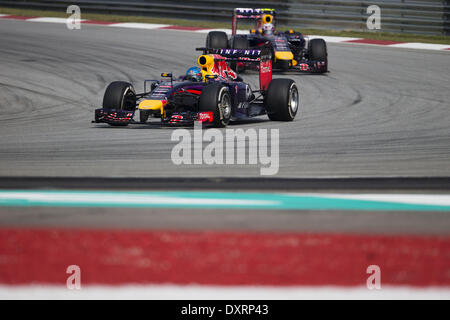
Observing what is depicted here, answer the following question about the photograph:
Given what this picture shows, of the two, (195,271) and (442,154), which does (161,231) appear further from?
(442,154)

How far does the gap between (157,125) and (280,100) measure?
1.82 meters

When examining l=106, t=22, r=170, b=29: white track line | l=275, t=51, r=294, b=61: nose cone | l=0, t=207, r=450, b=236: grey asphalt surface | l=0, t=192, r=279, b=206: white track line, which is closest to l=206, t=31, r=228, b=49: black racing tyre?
l=275, t=51, r=294, b=61: nose cone

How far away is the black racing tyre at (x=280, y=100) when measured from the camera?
1128 centimetres

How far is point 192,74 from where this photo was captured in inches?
434

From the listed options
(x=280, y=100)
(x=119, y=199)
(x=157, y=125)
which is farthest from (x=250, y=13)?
Result: (x=119, y=199)

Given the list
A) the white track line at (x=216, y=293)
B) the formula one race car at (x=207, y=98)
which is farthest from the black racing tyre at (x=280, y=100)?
the white track line at (x=216, y=293)

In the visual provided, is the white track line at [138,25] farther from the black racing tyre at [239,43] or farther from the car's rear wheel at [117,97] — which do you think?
the car's rear wheel at [117,97]

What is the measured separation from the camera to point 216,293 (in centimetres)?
403

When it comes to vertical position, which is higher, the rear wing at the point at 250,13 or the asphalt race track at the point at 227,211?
the rear wing at the point at 250,13

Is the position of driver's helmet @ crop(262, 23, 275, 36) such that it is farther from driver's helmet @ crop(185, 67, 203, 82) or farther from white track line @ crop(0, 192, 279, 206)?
white track line @ crop(0, 192, 279, 206)

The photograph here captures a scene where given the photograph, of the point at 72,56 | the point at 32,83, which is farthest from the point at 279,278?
the point at 72,56

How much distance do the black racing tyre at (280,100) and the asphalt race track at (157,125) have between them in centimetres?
22

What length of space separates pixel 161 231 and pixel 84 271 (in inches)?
32.3

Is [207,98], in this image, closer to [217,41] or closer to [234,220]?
[234,220]
